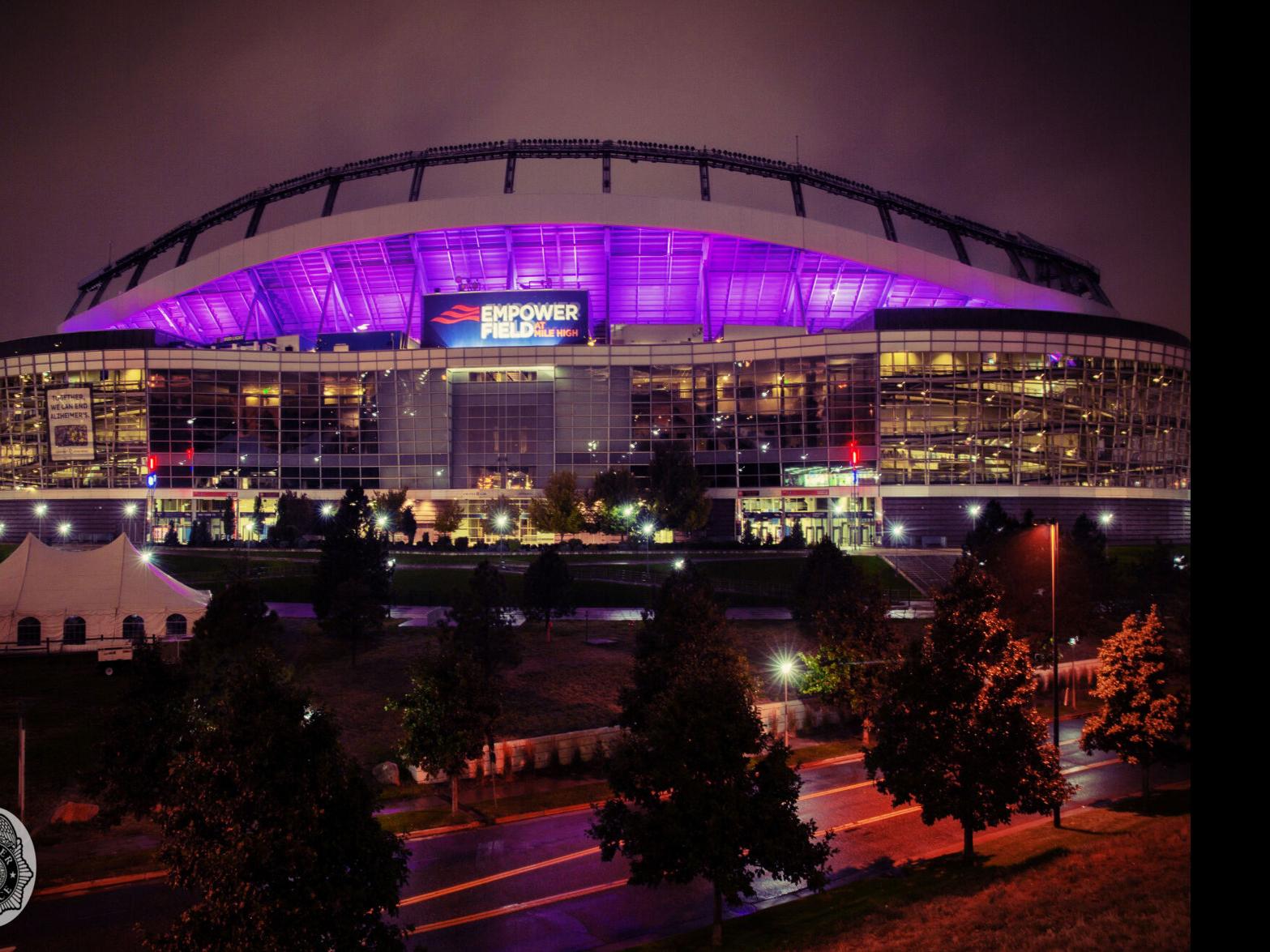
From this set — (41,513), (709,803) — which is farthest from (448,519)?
(709,803)

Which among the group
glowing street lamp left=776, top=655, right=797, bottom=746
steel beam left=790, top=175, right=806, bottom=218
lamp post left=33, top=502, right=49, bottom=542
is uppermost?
steel beam left=790, top=175, right=806, bottom=218

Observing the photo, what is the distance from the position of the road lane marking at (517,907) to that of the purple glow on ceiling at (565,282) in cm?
8635

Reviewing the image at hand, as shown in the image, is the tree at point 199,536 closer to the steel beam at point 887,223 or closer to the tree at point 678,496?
the tree at point 678,496

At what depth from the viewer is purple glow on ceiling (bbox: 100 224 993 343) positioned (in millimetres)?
101312

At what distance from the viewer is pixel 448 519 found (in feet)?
291

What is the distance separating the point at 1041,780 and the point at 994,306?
94.4 meters

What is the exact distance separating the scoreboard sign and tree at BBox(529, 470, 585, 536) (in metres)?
20.4

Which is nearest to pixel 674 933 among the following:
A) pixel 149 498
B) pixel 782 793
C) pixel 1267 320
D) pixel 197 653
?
pixel 782 793

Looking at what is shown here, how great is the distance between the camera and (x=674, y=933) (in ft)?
58.3

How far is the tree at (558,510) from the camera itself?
3140 inches

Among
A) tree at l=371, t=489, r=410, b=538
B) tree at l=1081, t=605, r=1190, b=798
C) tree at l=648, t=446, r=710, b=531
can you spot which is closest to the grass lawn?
tree at l=1081, t=605, r=1190, b=798

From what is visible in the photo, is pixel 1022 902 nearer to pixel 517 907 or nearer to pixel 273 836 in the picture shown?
pixel 517 907

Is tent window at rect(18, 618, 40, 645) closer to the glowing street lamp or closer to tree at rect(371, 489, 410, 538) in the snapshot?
the glowing street lamp

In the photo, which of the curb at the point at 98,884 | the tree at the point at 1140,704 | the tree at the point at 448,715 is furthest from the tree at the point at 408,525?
the tree at the point at 1140,704
